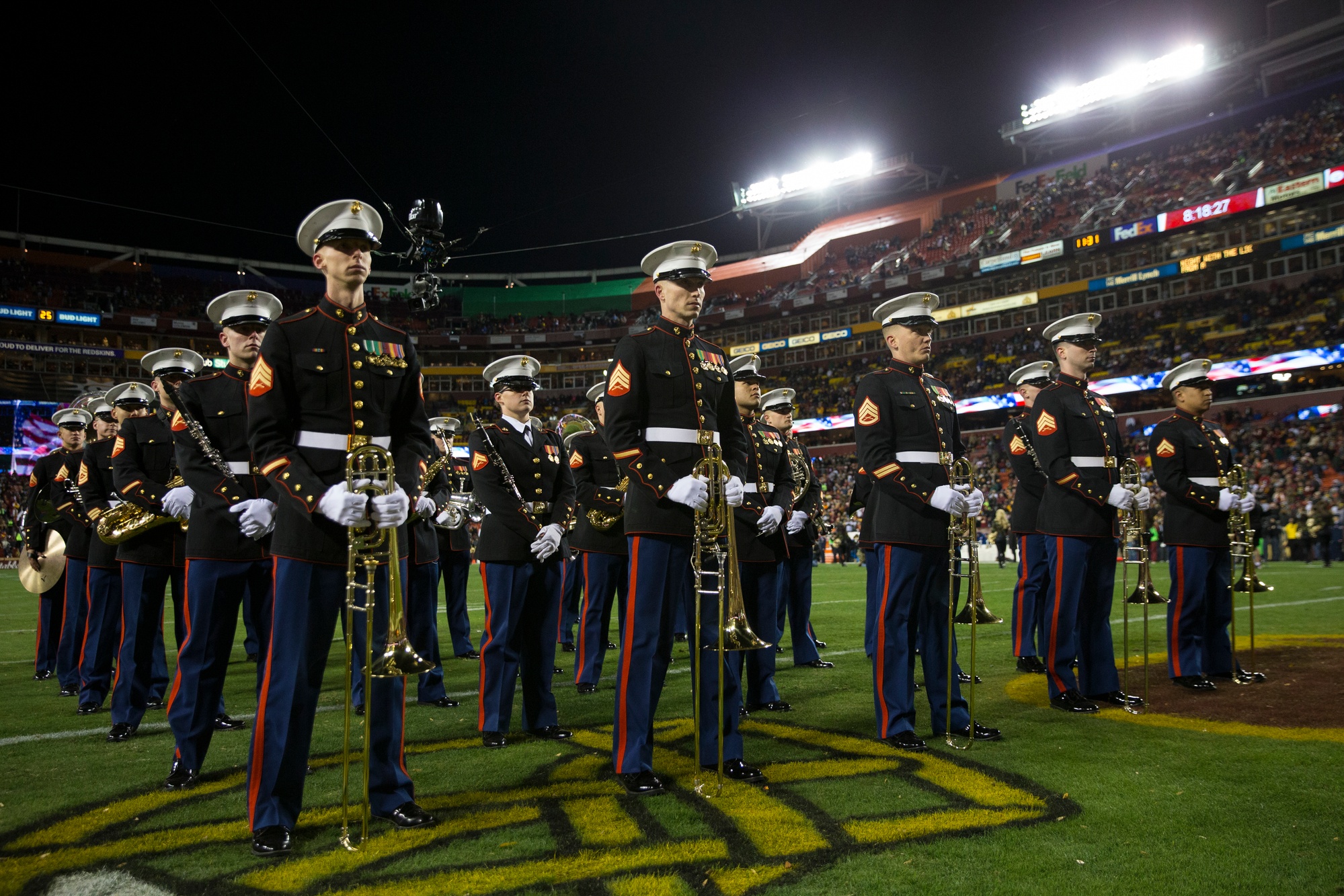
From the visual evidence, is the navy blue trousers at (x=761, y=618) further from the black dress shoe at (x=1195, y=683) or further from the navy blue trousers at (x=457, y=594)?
the navy blue trousers at (x=457, y=594)

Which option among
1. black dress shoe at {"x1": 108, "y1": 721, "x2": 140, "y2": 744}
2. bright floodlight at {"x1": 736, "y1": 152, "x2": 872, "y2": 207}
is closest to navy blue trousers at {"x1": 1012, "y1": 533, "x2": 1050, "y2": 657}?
A: black dress shoe at {"x1": 108, "y1": 721, "x2": 140, "y2": 744}

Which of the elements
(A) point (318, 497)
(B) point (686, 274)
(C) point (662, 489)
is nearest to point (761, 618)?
(C) point (662, 489)

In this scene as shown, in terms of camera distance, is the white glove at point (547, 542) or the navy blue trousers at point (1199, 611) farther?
the navy blue trousers at point (1199, 611)

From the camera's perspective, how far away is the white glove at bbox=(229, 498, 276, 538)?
378cm

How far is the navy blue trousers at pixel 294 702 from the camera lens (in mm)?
3582

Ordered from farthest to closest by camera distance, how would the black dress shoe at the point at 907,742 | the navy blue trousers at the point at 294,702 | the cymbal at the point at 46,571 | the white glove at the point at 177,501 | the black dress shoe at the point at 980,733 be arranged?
the cymbal at the point at 46,571 → the black dress shoe at the point at 980,733 → the white glove at the point at 177,501 → the black dress shoe at the point at 907,742 → the navy blue trousers at the point at 294,702

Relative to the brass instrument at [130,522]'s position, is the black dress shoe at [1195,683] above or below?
below

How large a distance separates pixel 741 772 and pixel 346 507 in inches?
95.1

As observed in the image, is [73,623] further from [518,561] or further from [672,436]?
[672,436]

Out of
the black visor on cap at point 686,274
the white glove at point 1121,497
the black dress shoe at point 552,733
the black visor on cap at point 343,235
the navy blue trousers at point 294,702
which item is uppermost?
the black visor on cap at point 686,274

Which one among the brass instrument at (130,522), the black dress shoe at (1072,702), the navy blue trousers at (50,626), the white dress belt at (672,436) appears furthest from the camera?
the navy blue trousers at (50,626)

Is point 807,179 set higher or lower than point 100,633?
higher

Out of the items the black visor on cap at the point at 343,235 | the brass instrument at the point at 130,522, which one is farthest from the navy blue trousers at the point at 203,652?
the black visor on cap at the point at 343,235

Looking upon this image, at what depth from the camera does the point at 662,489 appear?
4375 millimetres
